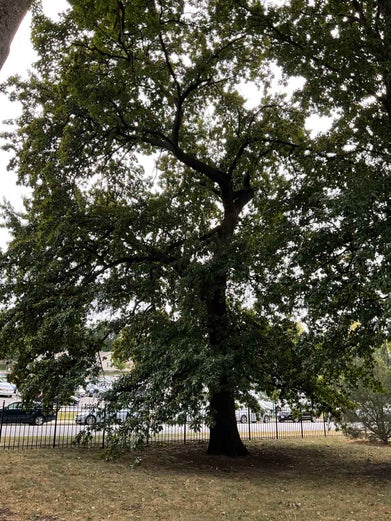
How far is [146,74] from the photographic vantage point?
32.4 feet

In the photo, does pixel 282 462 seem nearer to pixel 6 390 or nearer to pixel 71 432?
pixel 71 432

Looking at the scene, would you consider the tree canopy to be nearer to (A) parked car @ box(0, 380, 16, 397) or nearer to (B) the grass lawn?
(B) the grass lawn

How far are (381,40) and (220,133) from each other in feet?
24.5

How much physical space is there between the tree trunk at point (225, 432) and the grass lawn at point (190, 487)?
1.60ft

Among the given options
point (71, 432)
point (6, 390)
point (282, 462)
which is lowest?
point (282, 462)

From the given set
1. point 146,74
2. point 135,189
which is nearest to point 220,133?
point 135,189

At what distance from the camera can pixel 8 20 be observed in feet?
6.95

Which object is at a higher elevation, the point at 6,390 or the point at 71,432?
the point at 6,390

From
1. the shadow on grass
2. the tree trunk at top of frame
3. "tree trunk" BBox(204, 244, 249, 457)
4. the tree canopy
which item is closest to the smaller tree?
the shadow on grass

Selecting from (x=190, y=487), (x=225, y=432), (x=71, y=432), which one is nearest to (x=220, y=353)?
(x=190, y=487)

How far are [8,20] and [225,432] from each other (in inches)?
479

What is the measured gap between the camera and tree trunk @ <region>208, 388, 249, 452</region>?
482 inches

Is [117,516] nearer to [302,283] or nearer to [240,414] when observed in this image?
[302,283]

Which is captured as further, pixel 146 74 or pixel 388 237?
pixel 146 74
